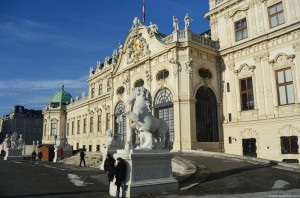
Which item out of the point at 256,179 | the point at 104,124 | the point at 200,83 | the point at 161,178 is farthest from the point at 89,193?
the point at 104,124

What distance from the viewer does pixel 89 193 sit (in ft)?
31.3

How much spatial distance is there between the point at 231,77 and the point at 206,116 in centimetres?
438

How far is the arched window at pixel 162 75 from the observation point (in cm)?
2622

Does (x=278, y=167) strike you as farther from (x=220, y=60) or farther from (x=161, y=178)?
(x=220, y=60)

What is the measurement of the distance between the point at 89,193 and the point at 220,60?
20799mm

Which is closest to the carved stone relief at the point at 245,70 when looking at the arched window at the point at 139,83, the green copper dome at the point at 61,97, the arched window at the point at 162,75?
the arched window at the point at 162,75

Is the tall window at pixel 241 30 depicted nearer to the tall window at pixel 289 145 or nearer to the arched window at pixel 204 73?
the arched window at pixel 204 73

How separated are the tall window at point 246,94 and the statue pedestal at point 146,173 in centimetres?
1595

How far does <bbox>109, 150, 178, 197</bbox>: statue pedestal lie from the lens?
29.4ft

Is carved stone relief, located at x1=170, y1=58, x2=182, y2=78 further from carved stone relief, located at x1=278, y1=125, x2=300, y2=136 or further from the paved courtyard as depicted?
the paved courtyard

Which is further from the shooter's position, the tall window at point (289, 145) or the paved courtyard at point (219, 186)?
the tall window at point (289, 145)

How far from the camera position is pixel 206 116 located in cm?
2516

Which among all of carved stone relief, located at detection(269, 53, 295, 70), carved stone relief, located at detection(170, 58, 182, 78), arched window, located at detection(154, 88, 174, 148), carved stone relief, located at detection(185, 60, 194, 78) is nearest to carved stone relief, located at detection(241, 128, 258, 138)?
carved stone relief, located at detection(269, 53, 295, 70)

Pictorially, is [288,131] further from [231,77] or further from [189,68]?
[189,68]
